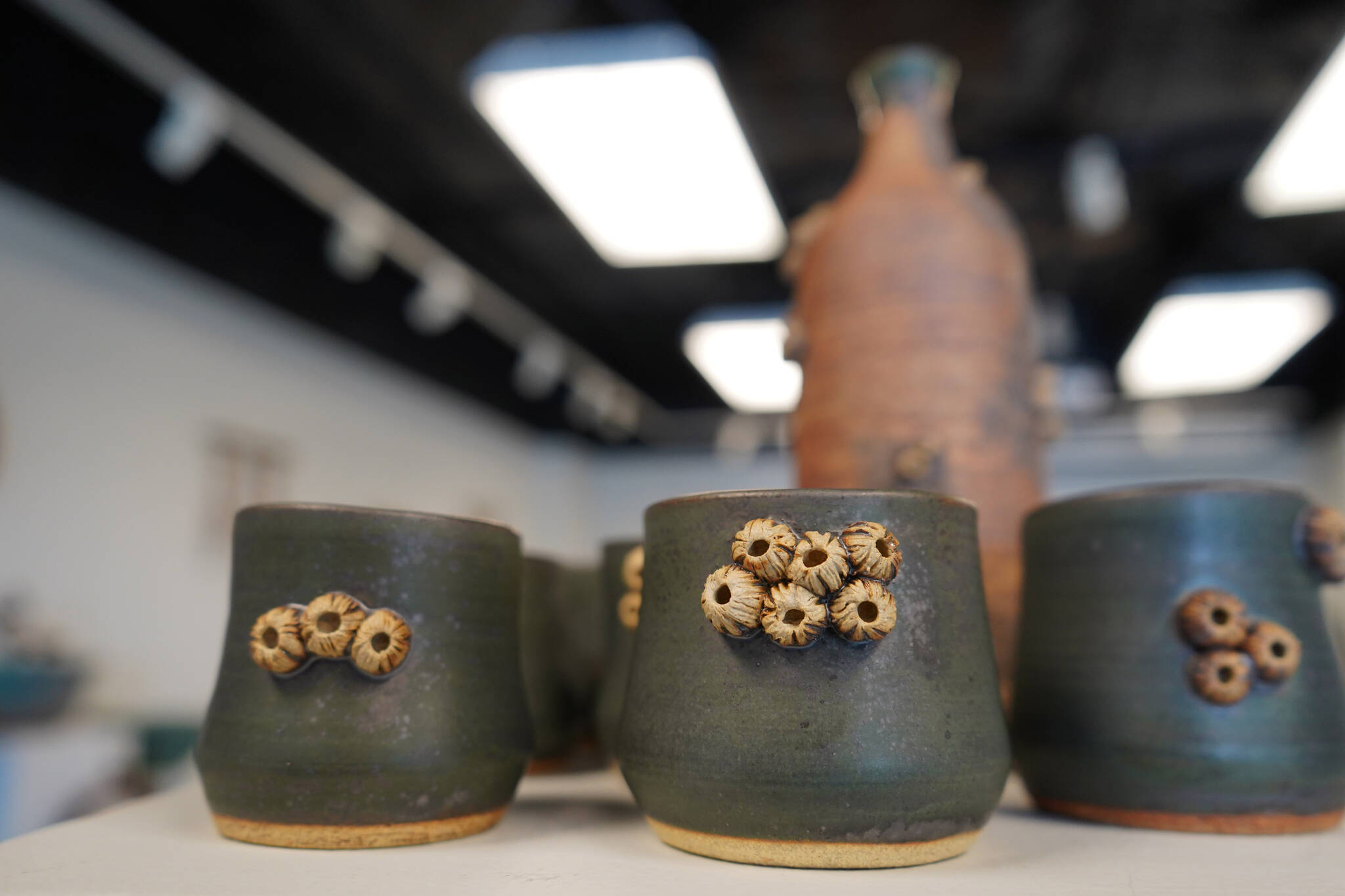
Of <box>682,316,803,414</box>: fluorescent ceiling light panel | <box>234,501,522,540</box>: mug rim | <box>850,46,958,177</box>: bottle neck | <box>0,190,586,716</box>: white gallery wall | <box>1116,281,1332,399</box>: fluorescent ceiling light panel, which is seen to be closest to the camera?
<box>234,501,522,540</box>: mug rim

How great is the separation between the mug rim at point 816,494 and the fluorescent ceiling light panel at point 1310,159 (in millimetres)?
2056

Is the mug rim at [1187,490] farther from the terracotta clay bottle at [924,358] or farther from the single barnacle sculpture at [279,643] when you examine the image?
Answer: the single barnacle sculpture at [279,643]

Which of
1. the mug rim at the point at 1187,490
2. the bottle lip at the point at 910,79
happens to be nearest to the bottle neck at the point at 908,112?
the bottle lip at the point at 910,79

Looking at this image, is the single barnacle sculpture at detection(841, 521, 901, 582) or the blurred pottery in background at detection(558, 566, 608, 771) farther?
the blurred pottery in background at detection(558, 566, 608, 771)

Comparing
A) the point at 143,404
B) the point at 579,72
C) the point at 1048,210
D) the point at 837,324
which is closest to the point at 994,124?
the point at 1048,210

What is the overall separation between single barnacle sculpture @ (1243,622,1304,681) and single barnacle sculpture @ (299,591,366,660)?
0.52 metres

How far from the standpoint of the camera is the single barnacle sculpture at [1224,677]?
597mm

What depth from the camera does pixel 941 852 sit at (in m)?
0.54

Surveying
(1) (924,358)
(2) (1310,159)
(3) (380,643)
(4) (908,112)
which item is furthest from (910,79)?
(2) (1310,159)

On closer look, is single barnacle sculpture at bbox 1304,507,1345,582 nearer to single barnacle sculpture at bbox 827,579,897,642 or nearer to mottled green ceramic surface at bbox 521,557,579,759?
single barnacle sculpture at bbox 827,579,897,642

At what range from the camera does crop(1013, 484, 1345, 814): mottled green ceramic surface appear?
0.60 meters

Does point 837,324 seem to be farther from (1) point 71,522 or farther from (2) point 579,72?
(1) point 71,522

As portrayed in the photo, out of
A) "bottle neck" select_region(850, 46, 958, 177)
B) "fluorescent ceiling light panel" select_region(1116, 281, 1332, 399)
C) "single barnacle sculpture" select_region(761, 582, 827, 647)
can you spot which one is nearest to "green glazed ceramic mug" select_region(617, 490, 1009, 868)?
"single barnacle sculpture" select_region(761, 582, 827, 647)

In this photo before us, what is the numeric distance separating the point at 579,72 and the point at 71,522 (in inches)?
88.0
